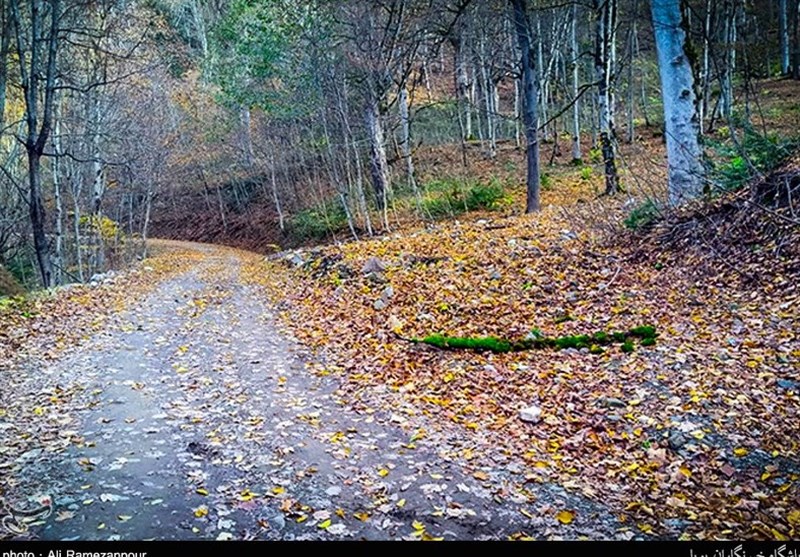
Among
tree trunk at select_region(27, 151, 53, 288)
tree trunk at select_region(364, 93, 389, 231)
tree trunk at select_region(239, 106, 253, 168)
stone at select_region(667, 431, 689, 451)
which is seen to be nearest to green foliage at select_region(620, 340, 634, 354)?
stone at select_region(667, 431, 689, 451)

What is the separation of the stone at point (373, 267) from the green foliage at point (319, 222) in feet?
36.0

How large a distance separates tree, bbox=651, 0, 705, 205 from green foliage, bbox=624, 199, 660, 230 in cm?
57

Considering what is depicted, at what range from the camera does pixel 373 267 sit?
11672 millimetres

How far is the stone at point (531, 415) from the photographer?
540cm

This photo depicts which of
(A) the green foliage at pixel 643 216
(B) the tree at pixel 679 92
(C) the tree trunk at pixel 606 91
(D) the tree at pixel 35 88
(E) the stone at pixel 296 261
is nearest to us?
(B) the tree at pixel 679 92

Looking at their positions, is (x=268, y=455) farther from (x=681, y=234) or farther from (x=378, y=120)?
(x=378, y=120)

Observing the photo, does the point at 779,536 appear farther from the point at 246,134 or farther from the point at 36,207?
the point at 246,134

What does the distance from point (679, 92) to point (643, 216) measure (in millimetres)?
2133

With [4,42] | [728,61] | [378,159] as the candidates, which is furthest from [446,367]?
[728,61]

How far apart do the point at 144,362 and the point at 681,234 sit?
837 cm

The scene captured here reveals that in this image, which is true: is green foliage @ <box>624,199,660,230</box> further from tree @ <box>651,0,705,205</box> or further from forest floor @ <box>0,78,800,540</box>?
tree @ <box>651,0,705,205</box>

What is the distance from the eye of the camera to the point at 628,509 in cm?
400

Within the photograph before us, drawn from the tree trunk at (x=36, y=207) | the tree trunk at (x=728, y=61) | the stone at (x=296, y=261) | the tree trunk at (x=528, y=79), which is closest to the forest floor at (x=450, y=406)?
the tree trunk at (x=36, y=207)

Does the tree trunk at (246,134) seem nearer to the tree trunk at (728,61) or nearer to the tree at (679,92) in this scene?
the tree trunk at (728,61)
